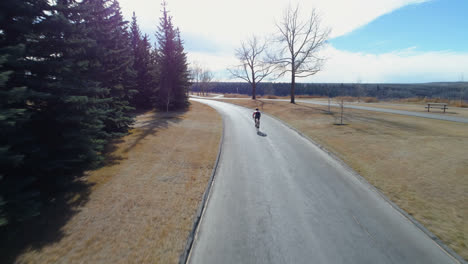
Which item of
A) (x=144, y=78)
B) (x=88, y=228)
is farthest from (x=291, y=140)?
(x=144, y=78)

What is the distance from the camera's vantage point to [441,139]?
13.1 m

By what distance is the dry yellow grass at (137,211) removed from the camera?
4660 mm

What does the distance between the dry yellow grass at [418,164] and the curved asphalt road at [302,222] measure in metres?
0.63

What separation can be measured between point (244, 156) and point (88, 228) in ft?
24.3

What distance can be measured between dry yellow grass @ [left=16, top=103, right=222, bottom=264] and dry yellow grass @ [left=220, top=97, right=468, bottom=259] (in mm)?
6675

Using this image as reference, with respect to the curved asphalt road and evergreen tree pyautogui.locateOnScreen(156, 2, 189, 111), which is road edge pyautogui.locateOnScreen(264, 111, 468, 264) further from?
evergreen tree pyautogui.locateOnScreen(156, 2, 189, 111)

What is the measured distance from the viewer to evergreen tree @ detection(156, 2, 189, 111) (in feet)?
92.9

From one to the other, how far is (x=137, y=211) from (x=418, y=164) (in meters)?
11.7

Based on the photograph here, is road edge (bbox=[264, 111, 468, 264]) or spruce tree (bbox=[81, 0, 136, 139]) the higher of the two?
spruce tree (bbox=[81, 0, 136, 139])

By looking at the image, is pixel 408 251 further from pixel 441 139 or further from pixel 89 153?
pixel 441 139

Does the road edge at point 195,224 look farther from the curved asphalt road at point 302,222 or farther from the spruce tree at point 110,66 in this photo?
the spruce tree at point 110,66

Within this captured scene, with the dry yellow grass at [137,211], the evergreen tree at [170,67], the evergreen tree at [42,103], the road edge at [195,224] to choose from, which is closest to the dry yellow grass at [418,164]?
the road edge at [195,224]

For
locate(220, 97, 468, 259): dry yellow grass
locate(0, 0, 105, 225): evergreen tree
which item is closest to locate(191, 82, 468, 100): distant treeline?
locate(220, 97, 468, 259): dry yellow grass

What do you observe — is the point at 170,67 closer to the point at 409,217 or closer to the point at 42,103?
the point at 42,103
